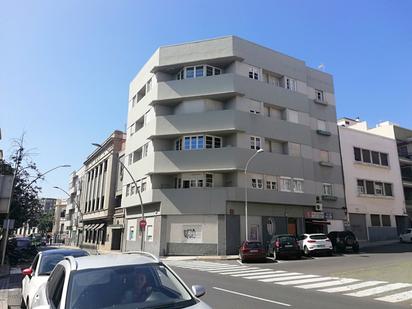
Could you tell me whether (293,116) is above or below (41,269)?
above

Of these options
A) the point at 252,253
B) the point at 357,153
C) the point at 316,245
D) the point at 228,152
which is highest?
the point at 357,153

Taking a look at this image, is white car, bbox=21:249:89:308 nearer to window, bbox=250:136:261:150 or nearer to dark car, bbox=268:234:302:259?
dark car, bbox=268:234:302:259

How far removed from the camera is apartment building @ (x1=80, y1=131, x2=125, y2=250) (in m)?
47.6

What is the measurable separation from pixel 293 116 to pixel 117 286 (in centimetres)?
3411

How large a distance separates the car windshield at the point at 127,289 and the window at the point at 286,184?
30.1m

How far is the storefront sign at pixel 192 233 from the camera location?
30.5m

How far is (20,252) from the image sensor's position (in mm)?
25594

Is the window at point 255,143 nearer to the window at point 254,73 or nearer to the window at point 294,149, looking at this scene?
the window at point 294,149

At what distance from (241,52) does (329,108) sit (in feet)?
43.5

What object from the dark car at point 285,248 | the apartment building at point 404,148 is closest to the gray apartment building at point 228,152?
the dark car at point 285,248

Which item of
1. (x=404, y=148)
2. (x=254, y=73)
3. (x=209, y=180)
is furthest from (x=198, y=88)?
(x=404, y=148)

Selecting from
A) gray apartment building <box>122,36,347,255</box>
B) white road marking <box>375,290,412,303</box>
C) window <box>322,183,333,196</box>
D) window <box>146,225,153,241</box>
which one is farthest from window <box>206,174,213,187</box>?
white road marking <box>375,290,412,303</box>

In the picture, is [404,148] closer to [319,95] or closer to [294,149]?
[319,95]

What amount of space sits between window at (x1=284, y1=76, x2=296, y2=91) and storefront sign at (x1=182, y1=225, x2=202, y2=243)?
57.8ft
